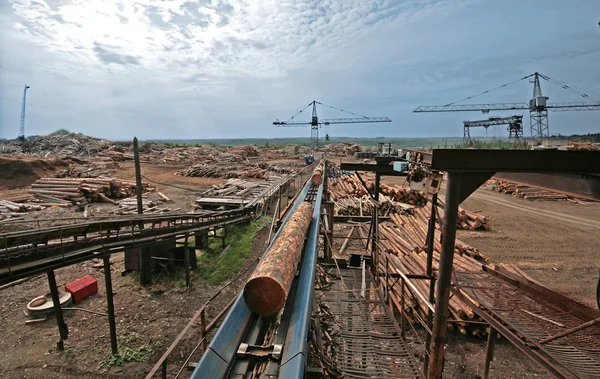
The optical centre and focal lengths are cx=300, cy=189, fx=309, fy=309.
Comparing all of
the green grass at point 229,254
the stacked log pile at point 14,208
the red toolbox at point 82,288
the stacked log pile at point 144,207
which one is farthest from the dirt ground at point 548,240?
the stacked log pile at point 14,208

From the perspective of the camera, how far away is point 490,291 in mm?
6383

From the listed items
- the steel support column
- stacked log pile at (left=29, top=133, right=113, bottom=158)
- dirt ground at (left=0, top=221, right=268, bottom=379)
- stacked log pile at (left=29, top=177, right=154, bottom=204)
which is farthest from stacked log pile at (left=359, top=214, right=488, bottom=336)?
stacked log pile at (left=29, top=133, right=113, bottom=158)

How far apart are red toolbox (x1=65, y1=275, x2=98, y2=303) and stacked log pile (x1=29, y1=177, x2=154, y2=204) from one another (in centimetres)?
1149

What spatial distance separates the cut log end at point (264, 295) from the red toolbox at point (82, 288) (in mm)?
9066

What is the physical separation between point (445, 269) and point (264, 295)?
7.53 ft

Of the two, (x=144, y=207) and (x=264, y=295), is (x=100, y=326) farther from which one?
(x=144, y=207)

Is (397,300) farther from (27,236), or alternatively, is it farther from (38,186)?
(38,186)

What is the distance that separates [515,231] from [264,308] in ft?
56.5

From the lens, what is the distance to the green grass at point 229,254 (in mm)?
11603

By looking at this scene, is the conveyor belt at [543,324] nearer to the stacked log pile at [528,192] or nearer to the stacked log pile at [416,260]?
the stacked log pile at [416,260]

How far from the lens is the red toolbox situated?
30.8 feet

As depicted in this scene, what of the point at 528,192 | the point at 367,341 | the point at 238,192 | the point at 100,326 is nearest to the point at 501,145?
the point at 528,192

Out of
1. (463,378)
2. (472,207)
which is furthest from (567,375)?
(472,207)

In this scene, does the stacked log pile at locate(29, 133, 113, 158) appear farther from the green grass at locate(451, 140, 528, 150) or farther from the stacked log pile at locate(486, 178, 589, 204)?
the stacked log pile at locate(486, 178, 589, 204)
